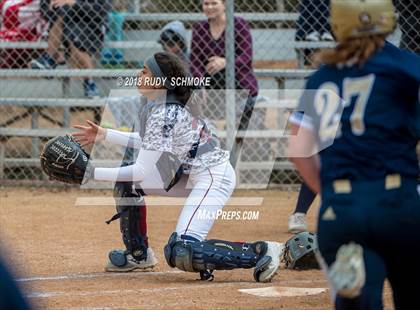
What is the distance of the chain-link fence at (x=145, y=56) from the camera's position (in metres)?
9.29

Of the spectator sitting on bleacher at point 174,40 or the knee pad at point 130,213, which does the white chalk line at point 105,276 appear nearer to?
the knee pad at point 130,213

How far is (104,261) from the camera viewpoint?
6.39 m

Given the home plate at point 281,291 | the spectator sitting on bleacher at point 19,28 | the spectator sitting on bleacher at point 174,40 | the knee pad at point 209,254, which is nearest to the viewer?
the home plate at point 281,291

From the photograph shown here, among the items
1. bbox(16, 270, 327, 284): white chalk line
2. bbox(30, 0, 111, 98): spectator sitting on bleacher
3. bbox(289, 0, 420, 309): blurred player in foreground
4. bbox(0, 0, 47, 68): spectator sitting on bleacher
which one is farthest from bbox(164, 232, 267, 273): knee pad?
bbox(0, 0, 47, 68): spectator sitting on bleacher

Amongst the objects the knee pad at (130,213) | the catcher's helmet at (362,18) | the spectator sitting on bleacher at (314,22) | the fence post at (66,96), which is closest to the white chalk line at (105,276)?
the knee pad at (130,213)

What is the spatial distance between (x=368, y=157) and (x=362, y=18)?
1.55ft

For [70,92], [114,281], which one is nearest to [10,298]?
[114,281]

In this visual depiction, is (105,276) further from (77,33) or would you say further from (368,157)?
(77,33)

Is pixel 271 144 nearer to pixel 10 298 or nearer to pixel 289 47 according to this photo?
pixel 289 47

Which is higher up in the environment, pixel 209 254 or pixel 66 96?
pixel 209 254

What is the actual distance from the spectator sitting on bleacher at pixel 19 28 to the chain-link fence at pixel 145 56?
11 mm

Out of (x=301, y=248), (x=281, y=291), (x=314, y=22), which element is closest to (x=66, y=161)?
(x=281, y=291)

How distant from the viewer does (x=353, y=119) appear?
3.12 meters

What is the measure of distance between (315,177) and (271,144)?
6.51 metres
